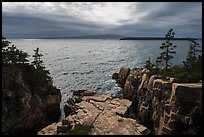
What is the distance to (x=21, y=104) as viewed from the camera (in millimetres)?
37875

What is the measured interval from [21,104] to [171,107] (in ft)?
78.3

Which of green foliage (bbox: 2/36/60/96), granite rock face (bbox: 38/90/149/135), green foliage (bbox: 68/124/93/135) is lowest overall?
granite rock face (bbox: 38/90/149/135)

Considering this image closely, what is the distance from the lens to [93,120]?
34812 mm

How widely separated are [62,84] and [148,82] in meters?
34.0

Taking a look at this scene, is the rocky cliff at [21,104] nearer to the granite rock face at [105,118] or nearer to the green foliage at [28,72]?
the green foliage at [28,72]

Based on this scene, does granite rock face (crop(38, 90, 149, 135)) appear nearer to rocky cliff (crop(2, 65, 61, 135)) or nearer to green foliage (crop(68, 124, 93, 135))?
green foliage (crop(68, 124, 93, 135))

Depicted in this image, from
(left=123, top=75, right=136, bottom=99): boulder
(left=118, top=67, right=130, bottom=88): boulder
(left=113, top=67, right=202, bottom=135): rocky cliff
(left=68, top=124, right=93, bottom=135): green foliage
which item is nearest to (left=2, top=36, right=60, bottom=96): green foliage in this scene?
(left=68, top=124, right=93, bottom=135): green foliage

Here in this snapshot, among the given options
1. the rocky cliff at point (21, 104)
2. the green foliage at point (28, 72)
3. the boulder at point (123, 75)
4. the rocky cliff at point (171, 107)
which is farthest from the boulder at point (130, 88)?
Answer: the rocky cliff at point (21, 104)

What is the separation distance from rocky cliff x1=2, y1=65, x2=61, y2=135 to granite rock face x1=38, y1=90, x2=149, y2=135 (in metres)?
5.91

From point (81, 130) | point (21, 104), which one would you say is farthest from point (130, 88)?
point (81, 130)

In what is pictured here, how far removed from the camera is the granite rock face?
31.6m

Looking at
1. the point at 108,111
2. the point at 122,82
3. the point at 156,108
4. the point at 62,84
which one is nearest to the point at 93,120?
the point at 108,111

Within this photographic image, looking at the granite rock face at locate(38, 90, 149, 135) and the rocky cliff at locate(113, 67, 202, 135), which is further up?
the rocky cliff at locate(113, 67, 202, 135)

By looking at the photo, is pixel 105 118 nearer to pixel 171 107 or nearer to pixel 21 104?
pixel 171 107
